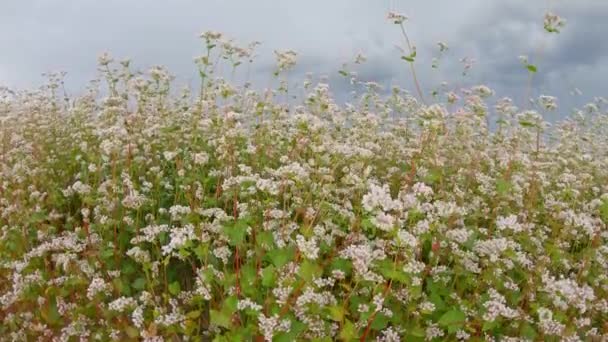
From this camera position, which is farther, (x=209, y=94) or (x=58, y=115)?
(x=58, y=115)

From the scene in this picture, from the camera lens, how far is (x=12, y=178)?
7887 millimetres

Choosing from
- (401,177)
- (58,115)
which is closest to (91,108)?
(58,115)

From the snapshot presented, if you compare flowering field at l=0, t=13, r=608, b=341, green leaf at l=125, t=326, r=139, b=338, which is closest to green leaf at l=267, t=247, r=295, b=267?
flowering field at l=0, t=13, r=608, b=341

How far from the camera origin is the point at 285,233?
16.7ft

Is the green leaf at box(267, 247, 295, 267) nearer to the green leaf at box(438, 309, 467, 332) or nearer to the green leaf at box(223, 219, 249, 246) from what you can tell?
the green leaf at box(223, 219, 249, 246)

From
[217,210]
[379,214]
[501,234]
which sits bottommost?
[501,234]

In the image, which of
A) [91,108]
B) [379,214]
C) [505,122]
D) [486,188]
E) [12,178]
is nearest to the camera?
[379,214]

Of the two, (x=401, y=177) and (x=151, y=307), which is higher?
(x=401, y=177)

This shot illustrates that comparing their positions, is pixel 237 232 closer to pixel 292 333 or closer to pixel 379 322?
pixel 292 333

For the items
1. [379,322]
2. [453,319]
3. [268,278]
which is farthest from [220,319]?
[453,319]

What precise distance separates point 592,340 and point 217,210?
3.47 metres

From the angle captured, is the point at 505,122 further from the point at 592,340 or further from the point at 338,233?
the point at 338,233

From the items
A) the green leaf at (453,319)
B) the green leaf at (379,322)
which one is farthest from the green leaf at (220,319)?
the green leaf at (453,319)

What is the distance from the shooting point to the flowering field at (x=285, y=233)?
457 centimetres
